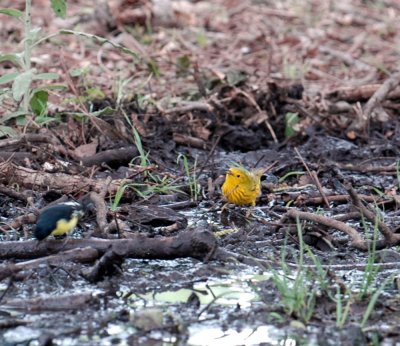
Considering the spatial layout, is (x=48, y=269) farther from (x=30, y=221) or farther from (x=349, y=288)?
(x=349, y=288)

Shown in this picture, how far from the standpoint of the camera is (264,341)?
13.5ft

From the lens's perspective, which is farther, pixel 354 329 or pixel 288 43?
pixel 288 43

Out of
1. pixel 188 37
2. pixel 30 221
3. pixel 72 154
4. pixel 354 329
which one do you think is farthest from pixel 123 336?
pixel 188 37

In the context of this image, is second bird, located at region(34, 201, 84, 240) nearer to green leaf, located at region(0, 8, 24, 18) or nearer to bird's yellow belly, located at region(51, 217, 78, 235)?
bird's yellow belly, located at region(51, 217, 78, 235)

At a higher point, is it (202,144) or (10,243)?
(10,243)

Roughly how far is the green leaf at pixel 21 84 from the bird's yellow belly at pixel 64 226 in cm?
142

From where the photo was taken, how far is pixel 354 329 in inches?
162

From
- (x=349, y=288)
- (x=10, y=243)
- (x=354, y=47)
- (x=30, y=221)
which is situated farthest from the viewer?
(x=354, y=47)

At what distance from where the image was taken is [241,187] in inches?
242

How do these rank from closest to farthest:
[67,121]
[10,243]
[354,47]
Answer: [10,243], [67,121], [354,47]

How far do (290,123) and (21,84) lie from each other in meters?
2.88

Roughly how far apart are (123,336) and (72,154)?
3.01m

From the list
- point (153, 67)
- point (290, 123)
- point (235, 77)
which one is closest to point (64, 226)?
point (290, 123)

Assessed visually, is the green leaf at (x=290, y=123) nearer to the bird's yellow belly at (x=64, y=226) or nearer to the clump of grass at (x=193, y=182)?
the clump of grass at (x=193, y=182)
